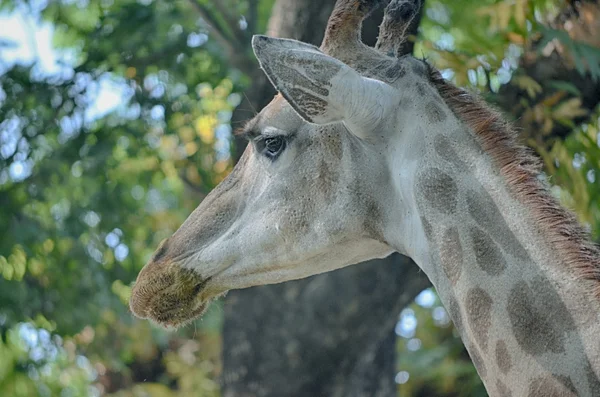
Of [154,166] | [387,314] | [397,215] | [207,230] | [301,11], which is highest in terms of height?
[397,215]

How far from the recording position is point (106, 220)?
327 inches

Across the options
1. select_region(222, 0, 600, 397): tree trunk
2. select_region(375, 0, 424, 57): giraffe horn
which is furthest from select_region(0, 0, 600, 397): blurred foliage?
select_region(375, 0, 424, 57): giraffe horn

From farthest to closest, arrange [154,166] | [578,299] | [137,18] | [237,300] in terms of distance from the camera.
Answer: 1. [154,166]
2. [137,18]
3. [237,300]
4. [578,299]

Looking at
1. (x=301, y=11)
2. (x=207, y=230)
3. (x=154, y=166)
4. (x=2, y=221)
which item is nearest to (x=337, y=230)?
(x=207, y=230)

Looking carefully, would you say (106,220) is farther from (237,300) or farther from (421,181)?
(421,181)

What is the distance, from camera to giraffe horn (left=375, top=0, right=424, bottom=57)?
4094mm

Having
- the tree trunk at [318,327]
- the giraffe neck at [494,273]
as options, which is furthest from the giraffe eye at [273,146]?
the tree trunk at [318,327]

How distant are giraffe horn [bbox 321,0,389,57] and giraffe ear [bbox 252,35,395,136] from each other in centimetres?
37

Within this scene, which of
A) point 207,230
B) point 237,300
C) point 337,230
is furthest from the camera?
point 237,300

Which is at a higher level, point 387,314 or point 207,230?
point 207,230

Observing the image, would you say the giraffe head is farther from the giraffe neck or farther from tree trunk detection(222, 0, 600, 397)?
tree trunk detection(222, 0, 600, 397)

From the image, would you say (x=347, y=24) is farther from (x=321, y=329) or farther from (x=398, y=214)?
(x=321, y=329)

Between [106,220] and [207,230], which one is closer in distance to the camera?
[207,230]

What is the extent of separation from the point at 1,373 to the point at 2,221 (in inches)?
79.4
